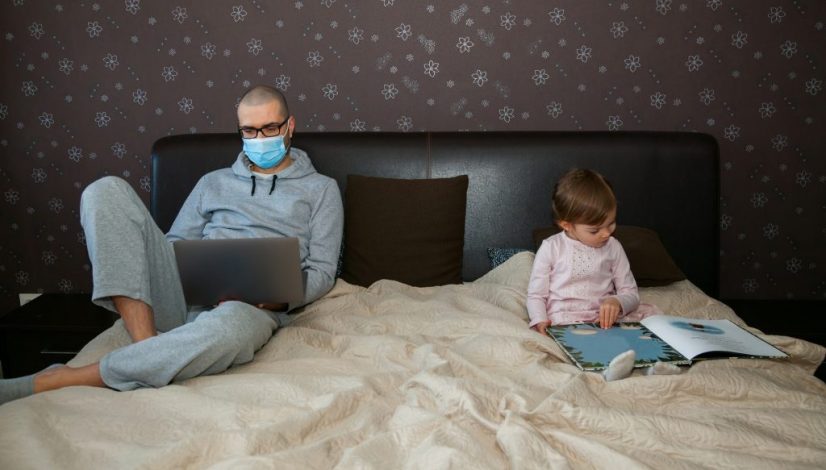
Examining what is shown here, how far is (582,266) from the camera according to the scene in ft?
6.28

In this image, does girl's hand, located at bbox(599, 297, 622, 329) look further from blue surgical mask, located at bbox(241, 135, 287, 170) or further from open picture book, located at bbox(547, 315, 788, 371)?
blue surgical mask, located at bbox(241, 135, 287, 170)

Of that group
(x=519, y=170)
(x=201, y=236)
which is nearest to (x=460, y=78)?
(x=519, y=170)

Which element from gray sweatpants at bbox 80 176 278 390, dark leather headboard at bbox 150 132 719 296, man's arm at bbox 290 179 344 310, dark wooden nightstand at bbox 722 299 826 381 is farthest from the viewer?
dark leather headboard at bbox 150 132 719 296

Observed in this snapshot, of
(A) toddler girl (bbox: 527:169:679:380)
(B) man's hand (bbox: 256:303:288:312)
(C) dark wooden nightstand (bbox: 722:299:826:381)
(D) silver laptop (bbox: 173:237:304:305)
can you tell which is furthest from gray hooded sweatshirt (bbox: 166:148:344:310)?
(C) dark wooden nightstand (bbox: 722:299:826:381)

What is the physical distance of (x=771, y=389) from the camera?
1476mm

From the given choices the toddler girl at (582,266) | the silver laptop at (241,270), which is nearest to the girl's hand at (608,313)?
the toddler girl at (582,266)

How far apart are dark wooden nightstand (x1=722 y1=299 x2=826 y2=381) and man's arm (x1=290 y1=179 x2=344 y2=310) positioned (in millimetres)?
1316

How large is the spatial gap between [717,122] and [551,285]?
118cm

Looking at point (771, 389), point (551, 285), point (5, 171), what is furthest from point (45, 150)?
point (771, 389)

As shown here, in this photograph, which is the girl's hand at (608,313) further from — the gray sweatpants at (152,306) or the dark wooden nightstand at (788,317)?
the gray sweatpants at (152,306)

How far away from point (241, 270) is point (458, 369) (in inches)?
24.0

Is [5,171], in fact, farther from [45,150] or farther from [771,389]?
[771,389]

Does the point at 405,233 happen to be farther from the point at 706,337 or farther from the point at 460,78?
the point at 706,337

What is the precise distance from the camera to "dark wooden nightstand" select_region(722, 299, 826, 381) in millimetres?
2213
